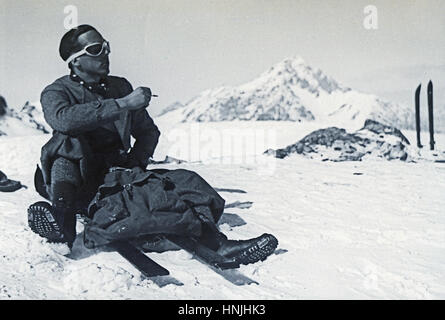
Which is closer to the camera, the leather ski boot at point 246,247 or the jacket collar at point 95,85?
the leather ski boot at point 246,247

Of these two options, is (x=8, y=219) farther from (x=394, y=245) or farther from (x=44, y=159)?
(x=394, y=245)

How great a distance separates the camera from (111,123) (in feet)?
9.47

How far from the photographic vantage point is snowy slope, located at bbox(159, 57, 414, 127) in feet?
308

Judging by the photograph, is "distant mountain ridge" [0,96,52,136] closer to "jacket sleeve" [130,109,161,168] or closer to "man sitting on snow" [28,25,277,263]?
"jacket sleeve" [130,109,161,168]

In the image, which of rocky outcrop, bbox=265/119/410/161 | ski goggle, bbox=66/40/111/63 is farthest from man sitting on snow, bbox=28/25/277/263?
rocky outcrop, bbox=265/119/410/161

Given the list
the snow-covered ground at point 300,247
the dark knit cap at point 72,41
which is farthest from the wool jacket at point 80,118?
the snow-covered ground at point 300,247

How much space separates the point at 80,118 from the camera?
2.59 metres

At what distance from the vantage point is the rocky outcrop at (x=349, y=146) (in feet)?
21.8

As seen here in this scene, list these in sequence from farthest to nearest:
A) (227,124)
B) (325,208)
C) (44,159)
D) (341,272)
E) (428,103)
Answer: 1. (227,124)
2. (428,103)
3. (325,208)
4. (44,159)
5. (341,272)

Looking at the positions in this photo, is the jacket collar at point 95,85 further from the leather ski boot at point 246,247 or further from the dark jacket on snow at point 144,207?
the leather ski boot at point 246,247

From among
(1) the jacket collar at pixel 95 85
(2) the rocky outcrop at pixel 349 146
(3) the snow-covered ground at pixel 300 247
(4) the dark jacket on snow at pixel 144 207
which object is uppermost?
(1) the jacket collar at pixel 95 85

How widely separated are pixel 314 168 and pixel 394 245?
8.22 feet
